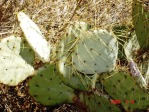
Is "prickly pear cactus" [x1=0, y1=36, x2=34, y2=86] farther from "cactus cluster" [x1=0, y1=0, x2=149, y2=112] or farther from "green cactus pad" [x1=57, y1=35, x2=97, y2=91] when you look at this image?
"green cactus pad" [x1=57, y1=35, x2=97, y2=91]

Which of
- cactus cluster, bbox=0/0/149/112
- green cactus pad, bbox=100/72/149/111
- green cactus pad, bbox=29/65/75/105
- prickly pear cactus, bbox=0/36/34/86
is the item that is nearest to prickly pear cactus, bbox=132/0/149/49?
cactus cluster, bbox=0/0/149/112

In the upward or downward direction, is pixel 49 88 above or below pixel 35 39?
below

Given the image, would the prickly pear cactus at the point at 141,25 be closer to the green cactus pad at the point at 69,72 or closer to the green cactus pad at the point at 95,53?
the green cactus pad at the point at 95,53

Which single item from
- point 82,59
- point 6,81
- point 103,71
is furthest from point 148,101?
point 6,81

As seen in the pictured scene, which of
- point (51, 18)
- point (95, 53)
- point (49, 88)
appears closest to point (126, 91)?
point (95, 53)

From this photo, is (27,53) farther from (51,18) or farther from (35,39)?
(51,18)

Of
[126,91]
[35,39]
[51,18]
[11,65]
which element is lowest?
[126,91]

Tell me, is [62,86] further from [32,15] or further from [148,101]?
[32,15]
